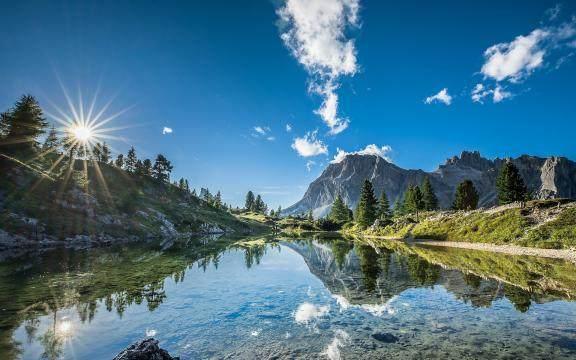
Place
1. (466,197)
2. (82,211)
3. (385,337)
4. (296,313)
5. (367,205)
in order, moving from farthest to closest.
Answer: (367,205)
(466,197)
(82,211)
(296,313)
(385,337)

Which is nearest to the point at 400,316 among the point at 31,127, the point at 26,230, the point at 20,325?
the point at 20,325

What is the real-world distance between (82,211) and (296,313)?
298 ft

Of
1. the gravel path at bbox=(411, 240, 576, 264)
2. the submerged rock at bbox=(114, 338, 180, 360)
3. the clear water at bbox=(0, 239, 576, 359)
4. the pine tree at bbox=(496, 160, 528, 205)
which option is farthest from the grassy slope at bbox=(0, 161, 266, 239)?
the pine tree at bbox=(496, 160, 528, 205)

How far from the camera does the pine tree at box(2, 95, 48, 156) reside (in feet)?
303

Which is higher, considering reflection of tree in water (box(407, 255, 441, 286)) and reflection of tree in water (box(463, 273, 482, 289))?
reflection of tree in water (box(407, 255, 441, 286))

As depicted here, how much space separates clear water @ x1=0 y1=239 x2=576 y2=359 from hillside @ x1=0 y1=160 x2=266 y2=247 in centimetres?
4092

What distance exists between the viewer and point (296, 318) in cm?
2041

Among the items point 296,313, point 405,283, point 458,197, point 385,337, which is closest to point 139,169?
point 458,197

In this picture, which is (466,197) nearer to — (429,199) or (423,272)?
(429,199)

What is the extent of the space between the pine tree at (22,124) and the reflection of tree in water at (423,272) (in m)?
114

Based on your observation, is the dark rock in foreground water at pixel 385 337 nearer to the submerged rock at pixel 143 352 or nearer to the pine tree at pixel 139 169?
the submerged rock at pixel 143 352

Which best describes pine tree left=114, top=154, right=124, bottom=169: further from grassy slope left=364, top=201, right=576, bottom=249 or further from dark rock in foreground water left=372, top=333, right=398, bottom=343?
dark rock in foreground water left=372, top=333, right=398, bottom=343

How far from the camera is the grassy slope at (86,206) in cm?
7344

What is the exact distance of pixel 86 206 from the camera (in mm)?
91312
